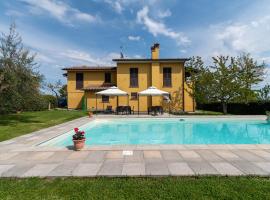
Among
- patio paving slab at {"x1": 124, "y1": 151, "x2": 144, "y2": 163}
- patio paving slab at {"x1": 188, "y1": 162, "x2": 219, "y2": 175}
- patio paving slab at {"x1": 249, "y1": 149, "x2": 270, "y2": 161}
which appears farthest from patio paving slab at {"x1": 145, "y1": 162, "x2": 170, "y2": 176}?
patio paving slab at {"x1": 249, "y1": 149, "x2": 270, "y2": 161}

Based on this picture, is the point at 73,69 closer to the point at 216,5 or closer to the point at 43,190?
the point at 216,5

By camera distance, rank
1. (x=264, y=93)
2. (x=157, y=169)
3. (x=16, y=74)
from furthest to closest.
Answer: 1. (x=264, y=93)
2. (x=16, y=74)
3. (x=157, y=169)

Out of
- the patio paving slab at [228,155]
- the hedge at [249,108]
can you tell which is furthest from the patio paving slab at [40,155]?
the hedge at [249,108]

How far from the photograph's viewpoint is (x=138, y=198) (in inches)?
128

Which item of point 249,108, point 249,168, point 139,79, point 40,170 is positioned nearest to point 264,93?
point 249,108

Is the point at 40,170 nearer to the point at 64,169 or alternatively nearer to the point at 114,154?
the point at 64,169

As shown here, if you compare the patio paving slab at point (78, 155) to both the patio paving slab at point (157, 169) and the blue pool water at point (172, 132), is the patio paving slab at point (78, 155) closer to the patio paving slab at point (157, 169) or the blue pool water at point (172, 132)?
the patio paving slab at point (157, 169)

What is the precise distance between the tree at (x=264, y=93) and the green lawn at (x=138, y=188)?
2070 cm

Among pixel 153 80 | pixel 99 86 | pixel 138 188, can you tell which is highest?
pixel 153 80

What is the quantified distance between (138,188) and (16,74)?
10.7 metres

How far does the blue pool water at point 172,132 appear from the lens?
981 centimetres

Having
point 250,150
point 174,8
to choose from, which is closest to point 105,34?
point 174,8

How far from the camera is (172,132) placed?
12445 mm

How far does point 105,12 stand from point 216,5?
8142mm
